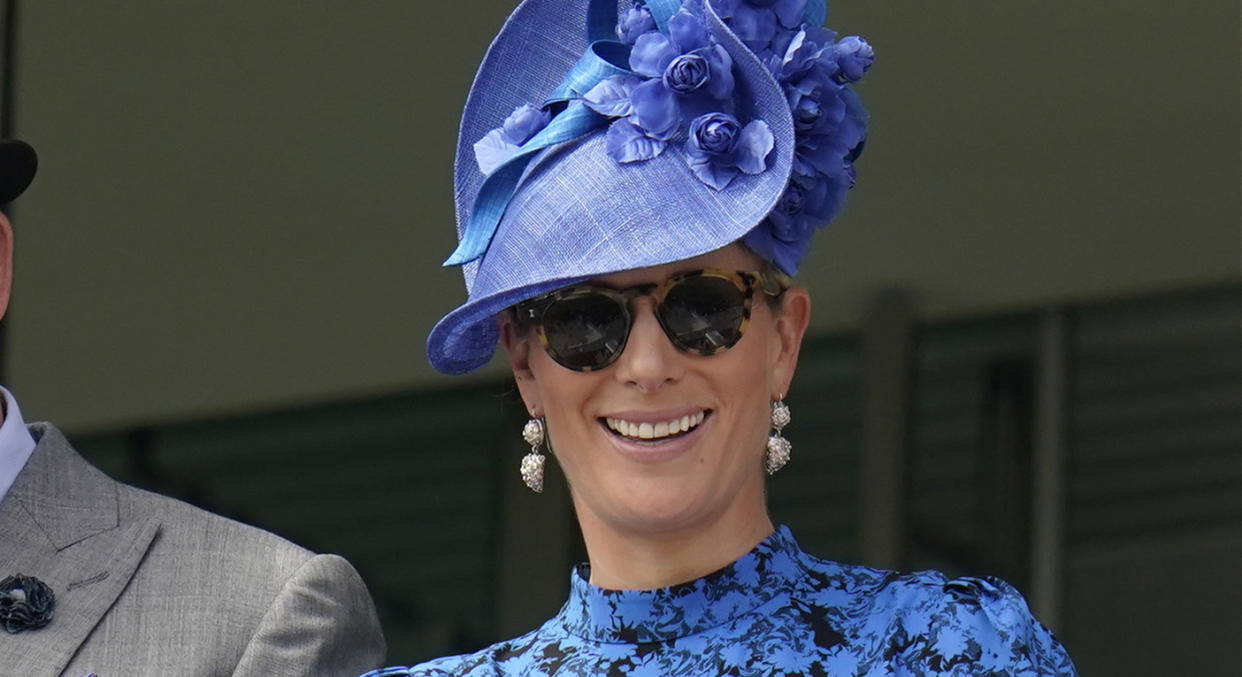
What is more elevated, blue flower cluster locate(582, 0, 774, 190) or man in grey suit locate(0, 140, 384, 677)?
blue flower cluster locate(582, 0, 774, 190)

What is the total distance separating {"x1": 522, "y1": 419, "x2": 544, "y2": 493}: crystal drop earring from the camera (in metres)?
2.84

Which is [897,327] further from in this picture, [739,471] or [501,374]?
[739,471]

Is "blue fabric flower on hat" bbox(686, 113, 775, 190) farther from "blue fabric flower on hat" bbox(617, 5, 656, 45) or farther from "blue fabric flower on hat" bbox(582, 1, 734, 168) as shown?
"blue fabric flower on hat" bbox(617, 5, 656, 45)

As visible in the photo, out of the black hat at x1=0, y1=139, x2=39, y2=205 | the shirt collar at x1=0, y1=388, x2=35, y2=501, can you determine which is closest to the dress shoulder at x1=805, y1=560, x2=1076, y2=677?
the shirt collar at x1=0, y1=388, x2=35, y2=501

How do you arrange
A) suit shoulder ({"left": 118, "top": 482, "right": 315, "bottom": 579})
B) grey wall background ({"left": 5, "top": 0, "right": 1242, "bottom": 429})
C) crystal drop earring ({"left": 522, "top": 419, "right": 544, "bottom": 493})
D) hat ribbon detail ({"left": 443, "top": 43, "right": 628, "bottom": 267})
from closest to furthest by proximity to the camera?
hat ribbon detail ({"left": 443, "top": 43, "right": 628, "bottom": 267}) → crystal drop earring ({"left": 522, "top": 419, "right": 544, "bottom": 493}) → suit shoulder ({"left": 118, "top": 482, "right": 315, "bottom": 579}) → grey wall background ({"left": 5, "top": 0, "right": 1242, "bottom": 429})

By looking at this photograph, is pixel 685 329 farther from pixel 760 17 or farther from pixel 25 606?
pixel 25 606

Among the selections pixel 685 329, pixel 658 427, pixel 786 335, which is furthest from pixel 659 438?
pixel 786 335

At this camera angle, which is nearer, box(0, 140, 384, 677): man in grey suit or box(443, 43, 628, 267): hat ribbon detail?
box(443, 43, 628, 267): hat ribbon detail

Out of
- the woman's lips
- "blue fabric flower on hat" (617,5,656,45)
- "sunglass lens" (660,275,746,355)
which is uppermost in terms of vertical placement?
"blue fabric flower on hat" (617,5,656,45)

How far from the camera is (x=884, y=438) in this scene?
21.6ft

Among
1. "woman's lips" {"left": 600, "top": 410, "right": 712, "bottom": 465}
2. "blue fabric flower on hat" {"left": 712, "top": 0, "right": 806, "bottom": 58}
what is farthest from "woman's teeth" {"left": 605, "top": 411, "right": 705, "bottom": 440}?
"blue fabric flower on hat" {"left": 712, "top": 0, "right": 806, "bottom": 58}

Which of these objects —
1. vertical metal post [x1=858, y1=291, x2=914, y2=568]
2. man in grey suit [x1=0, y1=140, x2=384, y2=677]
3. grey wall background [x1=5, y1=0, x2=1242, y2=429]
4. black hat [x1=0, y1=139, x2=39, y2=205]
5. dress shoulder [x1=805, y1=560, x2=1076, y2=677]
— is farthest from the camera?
vertical metal post [x1=858, y1=291, x2=914, y2=568]

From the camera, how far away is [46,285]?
237 inches

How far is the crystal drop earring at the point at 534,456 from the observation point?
2.84m
